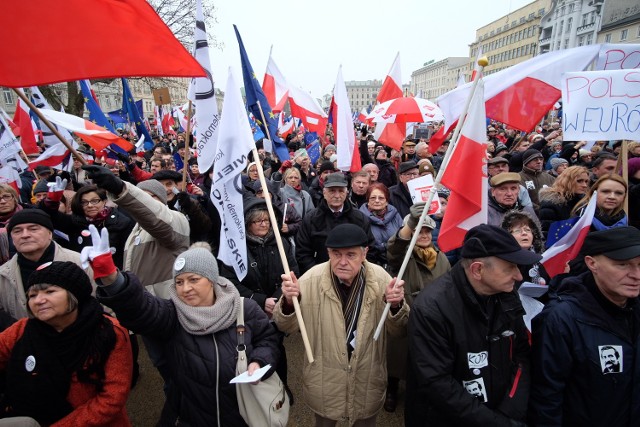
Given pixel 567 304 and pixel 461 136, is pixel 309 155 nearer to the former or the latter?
pixel 461 136

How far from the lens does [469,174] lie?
240 cm

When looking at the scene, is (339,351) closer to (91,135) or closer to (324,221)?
(324,221)

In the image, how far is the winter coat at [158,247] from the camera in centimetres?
269

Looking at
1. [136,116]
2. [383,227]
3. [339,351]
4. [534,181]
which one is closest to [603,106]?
[383,227]

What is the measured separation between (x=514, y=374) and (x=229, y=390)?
1.62 metres

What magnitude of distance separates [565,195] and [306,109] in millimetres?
5322

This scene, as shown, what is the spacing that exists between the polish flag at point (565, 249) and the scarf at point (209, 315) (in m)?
2.20

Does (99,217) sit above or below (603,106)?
below

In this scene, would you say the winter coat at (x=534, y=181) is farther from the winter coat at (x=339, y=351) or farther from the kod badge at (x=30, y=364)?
the kod badge at (x=30, y=364)

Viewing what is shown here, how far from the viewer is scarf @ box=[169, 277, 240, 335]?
1917 millimetres

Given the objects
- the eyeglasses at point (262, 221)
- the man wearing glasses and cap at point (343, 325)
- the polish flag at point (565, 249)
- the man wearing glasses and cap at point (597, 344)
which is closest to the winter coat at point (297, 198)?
the eyeglasses at point (262, 221)

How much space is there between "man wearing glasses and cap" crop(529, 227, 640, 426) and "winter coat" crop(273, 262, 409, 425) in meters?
0.81

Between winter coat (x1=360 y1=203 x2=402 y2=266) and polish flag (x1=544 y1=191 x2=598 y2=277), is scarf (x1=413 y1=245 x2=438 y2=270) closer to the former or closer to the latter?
polish flag (x1=544 y1=191 x2=598 y2=277)

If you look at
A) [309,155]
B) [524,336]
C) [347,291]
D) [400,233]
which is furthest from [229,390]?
[309,155]
